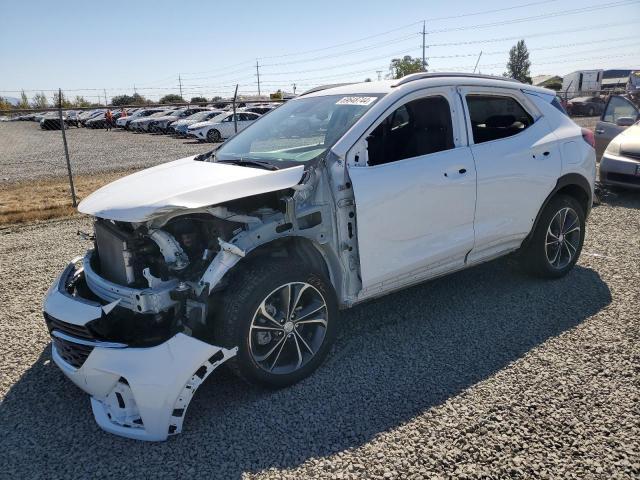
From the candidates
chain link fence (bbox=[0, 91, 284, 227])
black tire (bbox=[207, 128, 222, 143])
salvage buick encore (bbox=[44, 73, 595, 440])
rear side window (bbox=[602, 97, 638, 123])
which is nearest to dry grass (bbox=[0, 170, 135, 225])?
chain link fence (bbox=[0, 91, 284, 227])

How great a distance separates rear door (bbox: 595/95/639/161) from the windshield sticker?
7.59m

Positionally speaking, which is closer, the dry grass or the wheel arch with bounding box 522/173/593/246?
the wheel arch with bounding box 522/173/593/246

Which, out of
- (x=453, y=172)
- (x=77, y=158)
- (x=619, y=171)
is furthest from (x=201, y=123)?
(x=453, y=172)

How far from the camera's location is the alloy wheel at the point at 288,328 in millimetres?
3164

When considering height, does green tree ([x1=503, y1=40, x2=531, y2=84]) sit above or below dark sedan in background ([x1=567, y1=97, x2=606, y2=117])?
above

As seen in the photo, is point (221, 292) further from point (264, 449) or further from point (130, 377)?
point (264, 449)

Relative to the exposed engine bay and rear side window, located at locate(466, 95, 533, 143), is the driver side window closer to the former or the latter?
rear side window, located at locate(466, 95, 533, 143)

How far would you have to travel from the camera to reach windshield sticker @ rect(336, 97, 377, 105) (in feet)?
12.4

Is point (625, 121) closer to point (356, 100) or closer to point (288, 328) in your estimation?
point (356, 100)

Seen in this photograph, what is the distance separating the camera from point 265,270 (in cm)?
311

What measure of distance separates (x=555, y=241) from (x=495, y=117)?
1.34 m

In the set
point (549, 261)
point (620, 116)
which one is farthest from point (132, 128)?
point (549, 261)

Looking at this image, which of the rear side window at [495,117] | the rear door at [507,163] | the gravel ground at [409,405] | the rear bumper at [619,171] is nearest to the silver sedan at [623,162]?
the rear bumper at [619,171]

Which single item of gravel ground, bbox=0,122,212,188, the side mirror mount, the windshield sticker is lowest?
gravel ground, bbox=0,122,212,188
